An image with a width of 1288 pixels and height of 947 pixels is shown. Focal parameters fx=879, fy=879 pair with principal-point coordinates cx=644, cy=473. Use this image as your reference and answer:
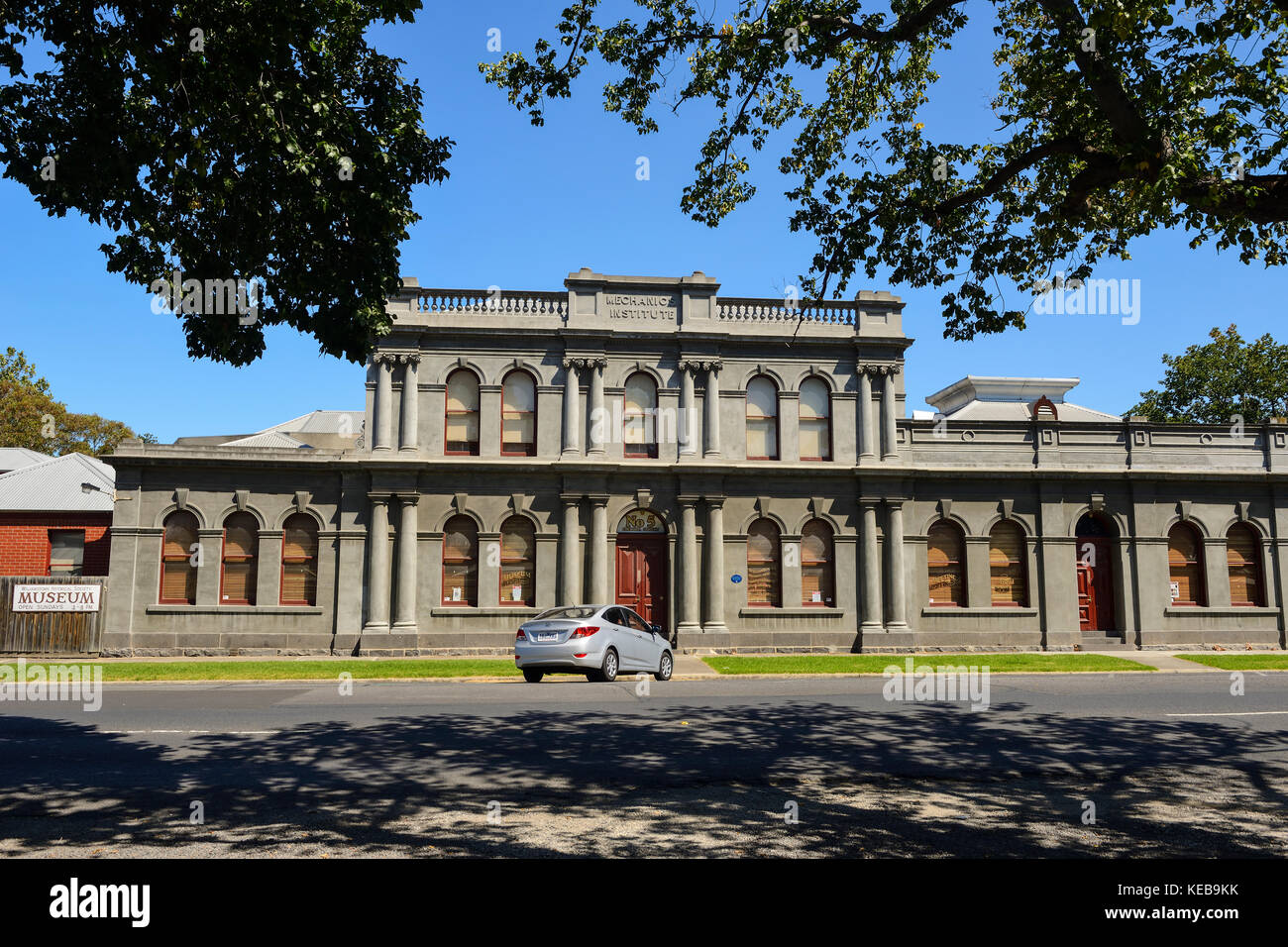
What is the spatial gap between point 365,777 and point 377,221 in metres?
5.18

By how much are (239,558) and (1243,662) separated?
25397mm

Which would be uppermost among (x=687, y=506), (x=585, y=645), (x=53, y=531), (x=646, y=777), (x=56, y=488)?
(x=56, y=488)

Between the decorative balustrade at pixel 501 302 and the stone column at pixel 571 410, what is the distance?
1.58 meters

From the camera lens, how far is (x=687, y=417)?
24609 millimetres

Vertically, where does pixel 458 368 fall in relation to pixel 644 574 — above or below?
above

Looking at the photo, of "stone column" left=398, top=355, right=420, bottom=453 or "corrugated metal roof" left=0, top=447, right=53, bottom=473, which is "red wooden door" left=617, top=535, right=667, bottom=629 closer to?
"stone column" left=398, top=355, right=420, bottom=453

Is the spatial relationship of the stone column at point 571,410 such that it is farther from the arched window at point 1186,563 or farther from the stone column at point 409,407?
the arched window at point 1186,563

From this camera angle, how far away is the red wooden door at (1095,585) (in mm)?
25328

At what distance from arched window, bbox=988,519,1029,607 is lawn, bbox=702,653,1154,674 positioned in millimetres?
2725

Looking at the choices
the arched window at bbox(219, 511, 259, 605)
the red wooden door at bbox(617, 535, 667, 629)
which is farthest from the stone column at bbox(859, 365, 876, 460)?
the arched window at bbox(219, 511, 259, 605)

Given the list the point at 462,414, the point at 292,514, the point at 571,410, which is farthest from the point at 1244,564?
the point at 292,514

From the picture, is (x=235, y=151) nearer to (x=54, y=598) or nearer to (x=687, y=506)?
(x=687, y=506)

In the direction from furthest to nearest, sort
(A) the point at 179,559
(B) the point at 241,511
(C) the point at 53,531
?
(C) the point at 53,531 → (B) the point at 241,511 → (A) the point at 179,559

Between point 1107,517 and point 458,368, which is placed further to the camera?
point 1107,517
